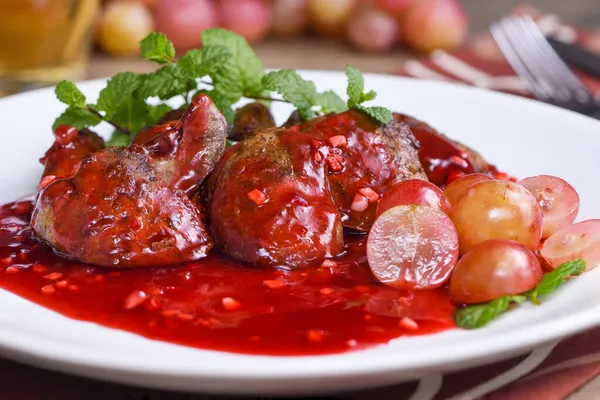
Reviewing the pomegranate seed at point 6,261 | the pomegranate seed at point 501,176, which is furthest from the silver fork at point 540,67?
the pomegranate seed at point 6,261

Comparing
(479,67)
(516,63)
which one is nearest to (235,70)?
(516,63)

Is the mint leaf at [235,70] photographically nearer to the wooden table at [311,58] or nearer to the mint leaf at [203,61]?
the mint leaf at [203,61]

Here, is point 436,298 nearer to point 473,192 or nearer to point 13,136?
point 473,192

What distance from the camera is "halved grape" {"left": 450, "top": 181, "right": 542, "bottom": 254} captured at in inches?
92.9

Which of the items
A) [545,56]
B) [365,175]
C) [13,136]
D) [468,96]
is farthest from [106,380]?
[545,56]

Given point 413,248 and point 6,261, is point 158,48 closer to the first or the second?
point 6,261

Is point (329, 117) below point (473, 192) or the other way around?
the other way around

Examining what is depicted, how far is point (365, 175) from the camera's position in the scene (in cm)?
260

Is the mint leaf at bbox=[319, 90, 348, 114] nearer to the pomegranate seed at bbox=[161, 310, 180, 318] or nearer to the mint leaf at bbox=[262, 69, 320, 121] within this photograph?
the mint leaf at bbox=[262, 69, 320, 121]

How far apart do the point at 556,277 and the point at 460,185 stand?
472mm

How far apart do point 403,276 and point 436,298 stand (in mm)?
110

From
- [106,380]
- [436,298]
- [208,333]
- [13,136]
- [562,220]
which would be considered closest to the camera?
[106,380]

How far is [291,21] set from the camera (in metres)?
6.21

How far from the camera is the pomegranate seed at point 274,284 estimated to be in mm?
2285
